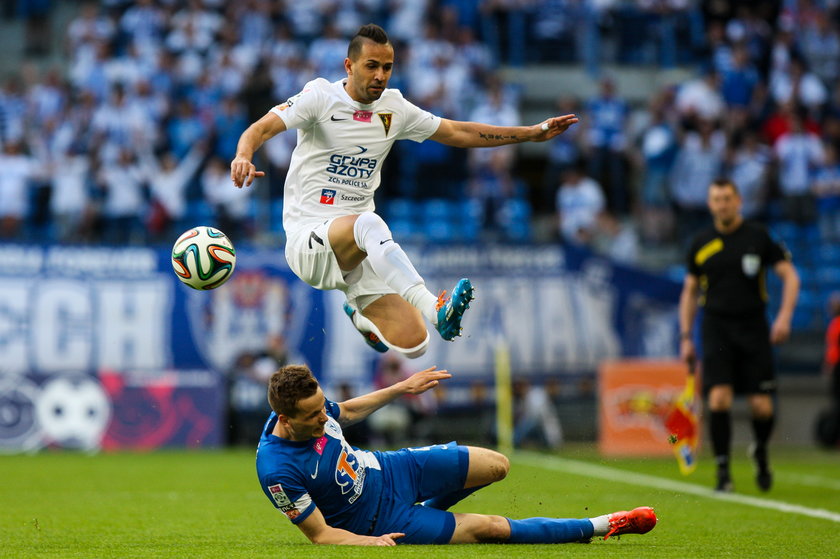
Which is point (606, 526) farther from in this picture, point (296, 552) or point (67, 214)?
point (67, 214)

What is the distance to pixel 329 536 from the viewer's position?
21.4ft

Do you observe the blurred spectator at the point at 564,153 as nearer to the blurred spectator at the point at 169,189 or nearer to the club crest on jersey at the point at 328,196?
the blurred spectator at the point at 169,189

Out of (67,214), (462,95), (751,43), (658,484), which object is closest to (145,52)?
(67,214)

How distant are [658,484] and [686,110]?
353 inches

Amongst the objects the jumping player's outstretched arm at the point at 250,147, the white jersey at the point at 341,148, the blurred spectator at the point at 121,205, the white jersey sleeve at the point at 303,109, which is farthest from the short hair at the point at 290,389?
the blurred spectator at the point at 121,205

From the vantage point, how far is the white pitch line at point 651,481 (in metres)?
9.06

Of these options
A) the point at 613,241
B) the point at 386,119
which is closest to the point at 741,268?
the point at 386,119

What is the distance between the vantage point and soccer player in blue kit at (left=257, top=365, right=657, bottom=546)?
6410 mm

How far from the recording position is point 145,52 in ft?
62.2

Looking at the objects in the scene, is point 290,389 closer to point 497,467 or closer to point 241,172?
point 241,172

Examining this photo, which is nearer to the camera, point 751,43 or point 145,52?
point 145,52

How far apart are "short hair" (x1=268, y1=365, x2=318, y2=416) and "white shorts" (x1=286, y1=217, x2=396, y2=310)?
182 centimetres

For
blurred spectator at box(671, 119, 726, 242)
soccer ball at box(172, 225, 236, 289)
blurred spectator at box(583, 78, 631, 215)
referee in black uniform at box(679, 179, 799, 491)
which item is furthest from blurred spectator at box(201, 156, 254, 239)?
soccer ball at box(172, 225, 236, 289)

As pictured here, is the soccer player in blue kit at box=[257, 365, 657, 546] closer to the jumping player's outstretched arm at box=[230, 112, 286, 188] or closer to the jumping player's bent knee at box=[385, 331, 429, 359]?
the jumping player's outstretched arm at box=[230, 112, 286, 188]
